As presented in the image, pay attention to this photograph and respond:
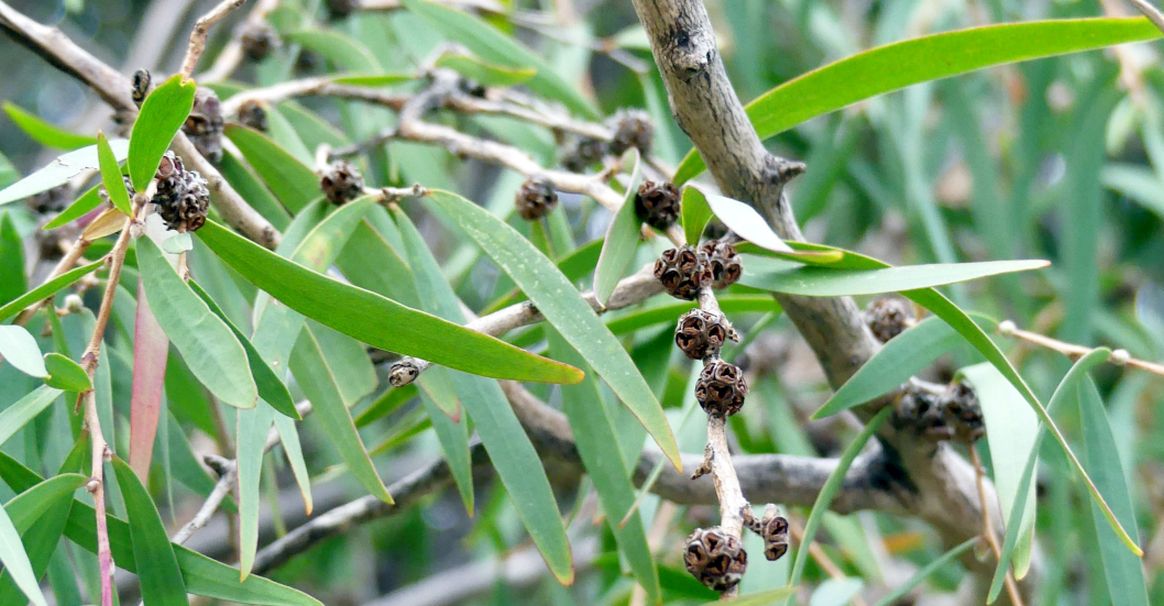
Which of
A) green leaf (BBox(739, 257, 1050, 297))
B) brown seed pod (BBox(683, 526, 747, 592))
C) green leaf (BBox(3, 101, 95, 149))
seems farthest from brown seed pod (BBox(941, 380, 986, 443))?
green leaf (BBox(3, 101, 95, 149))

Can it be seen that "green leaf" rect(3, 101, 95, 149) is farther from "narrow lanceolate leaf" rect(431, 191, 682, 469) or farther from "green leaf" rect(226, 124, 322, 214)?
"narrow lanceolate leaf" rect(431, 191, 682, 469)

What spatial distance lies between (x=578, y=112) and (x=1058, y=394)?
0.39 metres

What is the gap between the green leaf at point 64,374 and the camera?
1.00 ft

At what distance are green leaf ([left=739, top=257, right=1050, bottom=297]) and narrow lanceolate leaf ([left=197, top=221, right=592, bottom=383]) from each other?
0.11m

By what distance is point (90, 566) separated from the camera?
436mm

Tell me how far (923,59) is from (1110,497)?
0.19 m

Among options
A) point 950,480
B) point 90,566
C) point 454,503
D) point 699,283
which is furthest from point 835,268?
point 454,503

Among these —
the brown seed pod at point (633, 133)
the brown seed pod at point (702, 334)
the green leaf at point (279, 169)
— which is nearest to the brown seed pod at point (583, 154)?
the brown seed pod at point (633, 133)

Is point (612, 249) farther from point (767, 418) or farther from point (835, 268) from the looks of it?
point (767, 418)

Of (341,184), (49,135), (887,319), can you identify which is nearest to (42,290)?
(341,184)

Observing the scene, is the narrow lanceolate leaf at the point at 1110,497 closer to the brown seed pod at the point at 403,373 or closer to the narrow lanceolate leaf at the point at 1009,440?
the narrow lanceolate leaf at the point at 1009,440

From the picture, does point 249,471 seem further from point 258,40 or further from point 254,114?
point 258,40

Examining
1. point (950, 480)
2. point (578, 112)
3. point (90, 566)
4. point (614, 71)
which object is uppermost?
point (614, 71)

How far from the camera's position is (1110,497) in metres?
0.40
